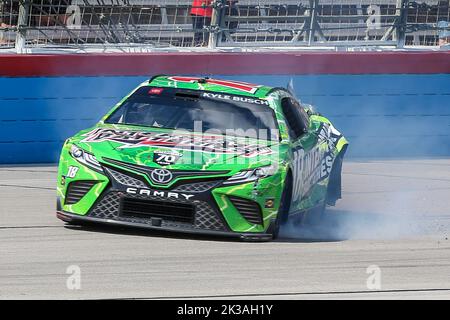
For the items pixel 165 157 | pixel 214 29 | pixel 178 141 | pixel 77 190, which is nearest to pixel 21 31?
pixel 214 29

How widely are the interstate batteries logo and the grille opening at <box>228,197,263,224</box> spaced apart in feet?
1.45

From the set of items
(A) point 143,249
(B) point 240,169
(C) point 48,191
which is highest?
(B) point 240,169

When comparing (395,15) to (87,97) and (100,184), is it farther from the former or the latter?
(100,184)

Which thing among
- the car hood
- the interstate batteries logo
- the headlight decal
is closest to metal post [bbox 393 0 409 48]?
the car hood

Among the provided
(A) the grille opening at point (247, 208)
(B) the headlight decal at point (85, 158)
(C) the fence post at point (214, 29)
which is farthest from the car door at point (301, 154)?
(C) the fence post at point (214, 29)

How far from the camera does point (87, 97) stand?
14.8 m

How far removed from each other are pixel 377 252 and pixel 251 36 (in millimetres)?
7700

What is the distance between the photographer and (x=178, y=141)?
29.3 ft

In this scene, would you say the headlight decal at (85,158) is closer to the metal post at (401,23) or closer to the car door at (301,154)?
the car door at (301,154)

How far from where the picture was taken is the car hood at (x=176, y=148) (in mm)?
8547

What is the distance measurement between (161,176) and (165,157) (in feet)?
0.60

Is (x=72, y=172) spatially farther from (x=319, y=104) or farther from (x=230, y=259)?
(x=319, y=104)

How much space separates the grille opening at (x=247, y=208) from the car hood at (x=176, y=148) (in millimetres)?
246
